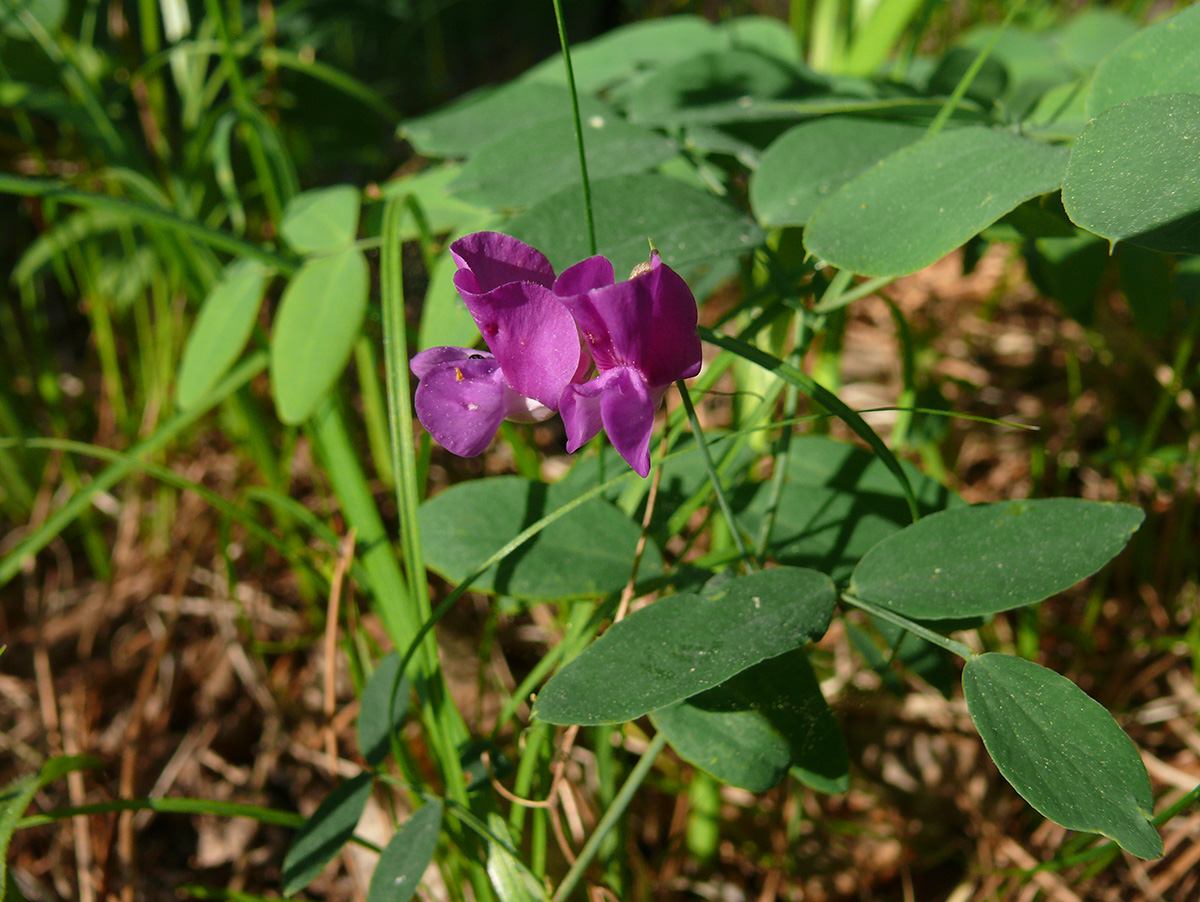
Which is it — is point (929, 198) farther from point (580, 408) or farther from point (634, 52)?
point (634, 52)

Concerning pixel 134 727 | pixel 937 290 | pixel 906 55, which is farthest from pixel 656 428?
pixel 937 290

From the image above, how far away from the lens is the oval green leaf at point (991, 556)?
49 centimetres

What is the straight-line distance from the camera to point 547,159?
0.76 meters

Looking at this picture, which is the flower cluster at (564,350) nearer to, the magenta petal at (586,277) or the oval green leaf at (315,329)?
the magenta petal at (586,277)

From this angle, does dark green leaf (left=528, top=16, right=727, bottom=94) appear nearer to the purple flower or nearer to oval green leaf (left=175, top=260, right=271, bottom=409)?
oval green leaf (left=175, top=260, right=271, bottom=409)

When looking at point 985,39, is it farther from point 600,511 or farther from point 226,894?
point 226,894

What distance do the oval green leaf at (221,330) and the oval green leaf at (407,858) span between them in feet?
1.68

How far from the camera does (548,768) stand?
0.68 m

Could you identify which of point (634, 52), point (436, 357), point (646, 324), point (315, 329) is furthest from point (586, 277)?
point (634, 52)

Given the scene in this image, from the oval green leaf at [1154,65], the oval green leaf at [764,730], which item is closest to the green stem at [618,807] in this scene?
the oval green leaf at [764,730]

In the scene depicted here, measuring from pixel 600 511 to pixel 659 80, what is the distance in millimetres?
481

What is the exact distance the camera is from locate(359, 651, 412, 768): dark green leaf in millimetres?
692

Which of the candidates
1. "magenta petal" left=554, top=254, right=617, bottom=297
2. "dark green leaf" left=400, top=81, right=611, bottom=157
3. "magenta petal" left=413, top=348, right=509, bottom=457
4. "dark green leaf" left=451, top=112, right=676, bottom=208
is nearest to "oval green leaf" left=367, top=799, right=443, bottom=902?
"magenta petal" left=413, top=348, right=509, bottom=457

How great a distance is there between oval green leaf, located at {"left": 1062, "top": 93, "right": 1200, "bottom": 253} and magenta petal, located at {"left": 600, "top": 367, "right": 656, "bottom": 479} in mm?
279
